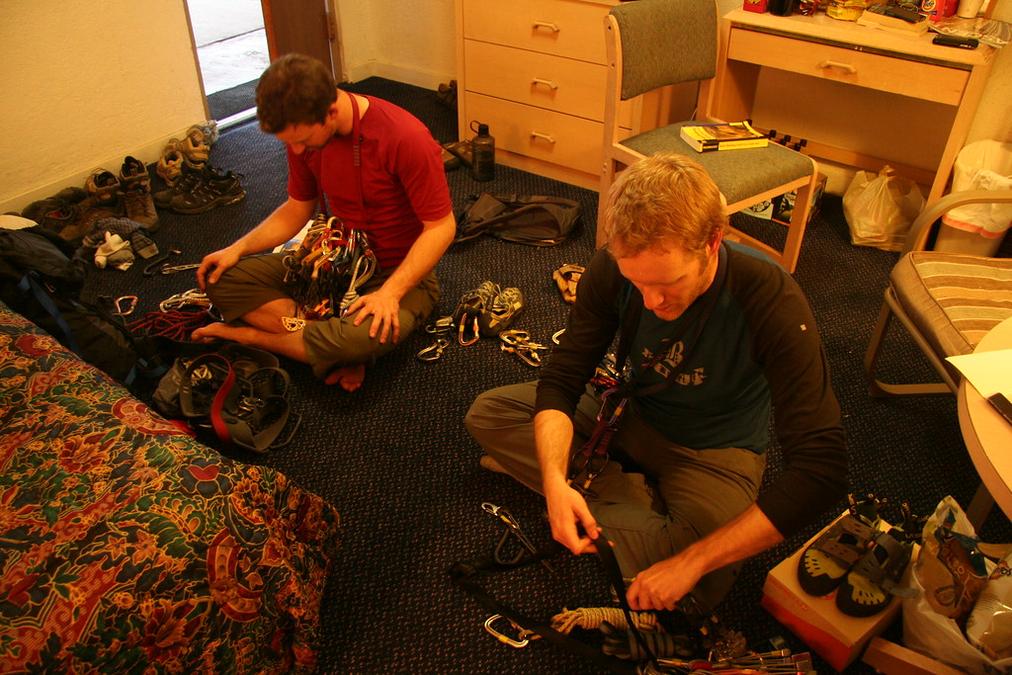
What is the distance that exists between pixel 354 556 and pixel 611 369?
850 mm

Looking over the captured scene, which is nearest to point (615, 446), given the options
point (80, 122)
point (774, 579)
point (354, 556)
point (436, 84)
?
point (774, 579)

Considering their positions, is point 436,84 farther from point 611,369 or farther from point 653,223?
point 653,223

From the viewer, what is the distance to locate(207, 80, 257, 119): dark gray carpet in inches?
154

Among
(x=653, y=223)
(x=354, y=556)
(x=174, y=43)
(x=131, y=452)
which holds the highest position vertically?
(x=653, y=223)

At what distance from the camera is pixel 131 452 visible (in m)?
1.39

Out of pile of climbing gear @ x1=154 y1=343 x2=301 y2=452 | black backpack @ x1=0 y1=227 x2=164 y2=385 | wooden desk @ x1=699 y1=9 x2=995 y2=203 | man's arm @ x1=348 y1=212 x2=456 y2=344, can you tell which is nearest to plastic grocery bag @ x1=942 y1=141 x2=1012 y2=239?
wooden desk @ x1=699 y1=9 x2=995 y2=203

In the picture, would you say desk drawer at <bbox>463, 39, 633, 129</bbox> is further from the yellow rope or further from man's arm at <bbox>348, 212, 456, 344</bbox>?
the yellow rope

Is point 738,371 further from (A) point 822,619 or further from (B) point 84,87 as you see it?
(B) point 84,87

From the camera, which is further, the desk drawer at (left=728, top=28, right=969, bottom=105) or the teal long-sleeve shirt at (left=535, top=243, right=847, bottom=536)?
the desk drawer at (left=728, top=28, right=969, bottom=105)

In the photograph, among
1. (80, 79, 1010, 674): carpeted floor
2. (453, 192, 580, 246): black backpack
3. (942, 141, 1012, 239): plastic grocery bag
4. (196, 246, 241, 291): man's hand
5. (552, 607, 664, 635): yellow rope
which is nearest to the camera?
(552, 607, 664, 635): yellow rope

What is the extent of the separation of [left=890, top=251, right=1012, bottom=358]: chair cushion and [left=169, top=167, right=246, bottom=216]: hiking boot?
8.32 feet

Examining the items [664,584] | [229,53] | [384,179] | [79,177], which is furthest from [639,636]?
[229,53]

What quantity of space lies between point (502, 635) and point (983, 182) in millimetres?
2071

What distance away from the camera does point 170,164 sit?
325 cm
